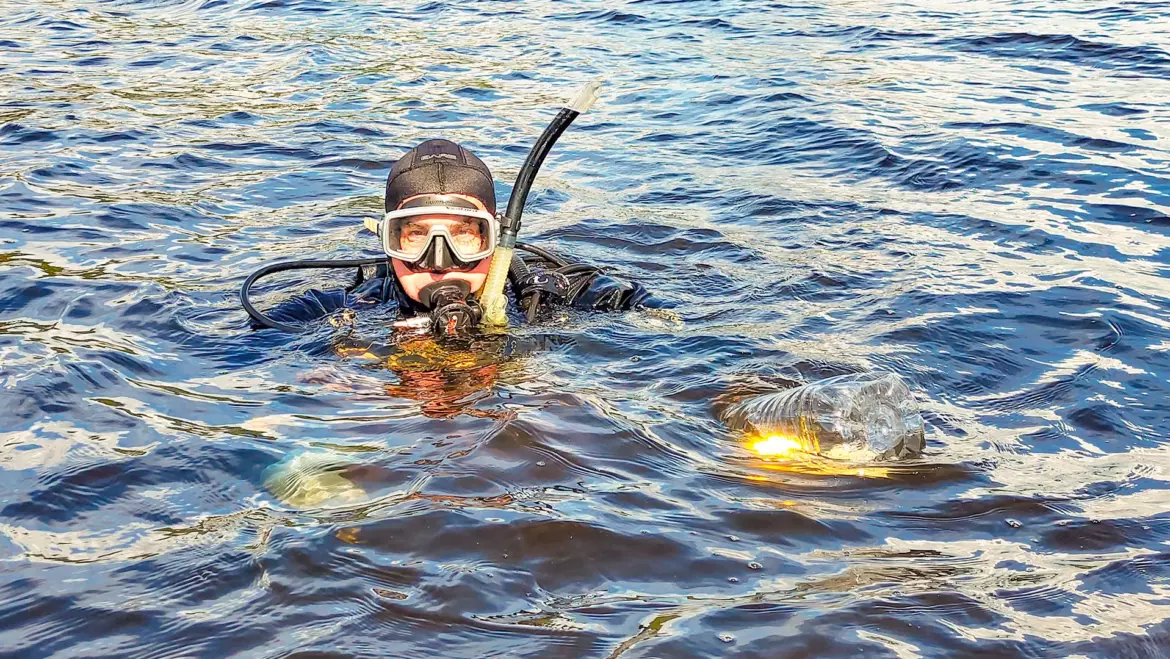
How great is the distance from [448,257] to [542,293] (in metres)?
0.61

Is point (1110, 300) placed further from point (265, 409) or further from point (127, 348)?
point (127, 348)

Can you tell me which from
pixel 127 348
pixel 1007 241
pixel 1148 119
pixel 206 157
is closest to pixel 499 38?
pixel 206 157

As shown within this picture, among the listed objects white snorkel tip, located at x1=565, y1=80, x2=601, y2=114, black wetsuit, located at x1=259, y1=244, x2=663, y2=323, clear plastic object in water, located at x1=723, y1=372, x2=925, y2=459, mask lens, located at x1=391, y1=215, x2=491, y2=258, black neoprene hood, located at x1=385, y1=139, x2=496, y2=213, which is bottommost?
black wetsuit, located at x1=259, y1=244, x2=663, y2=323

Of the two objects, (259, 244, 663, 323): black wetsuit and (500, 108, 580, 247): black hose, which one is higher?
(500, 108, 580, 247): black hose

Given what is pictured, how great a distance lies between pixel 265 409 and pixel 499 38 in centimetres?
1109

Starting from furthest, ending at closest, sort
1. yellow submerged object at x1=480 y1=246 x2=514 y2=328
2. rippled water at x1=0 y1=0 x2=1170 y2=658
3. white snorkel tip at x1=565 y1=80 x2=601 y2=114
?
yellow submerged object at x1=480 y1=246 x2=514 y2=328, white snorkel tip at x1=565 y1=80 x2=601 y2=114, rippled water at x1=0 y1=0 x2=1170 y2=658

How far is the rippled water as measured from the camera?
2.57 m

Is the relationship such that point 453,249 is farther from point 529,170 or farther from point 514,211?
point 529,170

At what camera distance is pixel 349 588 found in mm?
2613

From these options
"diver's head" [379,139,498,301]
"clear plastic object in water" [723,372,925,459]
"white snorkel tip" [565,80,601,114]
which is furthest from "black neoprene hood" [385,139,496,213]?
"clear plastic object in water" [723,372,925,459]

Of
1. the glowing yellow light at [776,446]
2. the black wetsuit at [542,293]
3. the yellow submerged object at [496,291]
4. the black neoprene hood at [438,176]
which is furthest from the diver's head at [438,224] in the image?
the glowing yellow light at [776,446]

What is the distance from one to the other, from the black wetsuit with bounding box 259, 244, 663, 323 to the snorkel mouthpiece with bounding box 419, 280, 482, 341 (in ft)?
1.07

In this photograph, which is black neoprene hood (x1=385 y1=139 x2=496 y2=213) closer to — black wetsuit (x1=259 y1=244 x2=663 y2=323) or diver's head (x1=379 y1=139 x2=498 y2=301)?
diver's head (x1=379 y1=139 x2=498 y2=301)

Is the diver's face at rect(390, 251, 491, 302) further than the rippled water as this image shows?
Yes
